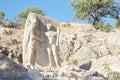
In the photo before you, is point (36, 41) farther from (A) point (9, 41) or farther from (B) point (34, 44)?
(A) point (9, 41)

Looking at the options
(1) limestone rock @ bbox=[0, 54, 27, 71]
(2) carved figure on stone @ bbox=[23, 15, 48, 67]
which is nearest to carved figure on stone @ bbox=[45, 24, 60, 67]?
(2) carved figure on stone @ bbox=[23, 15, 48, 67]

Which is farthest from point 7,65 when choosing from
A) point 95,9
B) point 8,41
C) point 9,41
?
point 95,9

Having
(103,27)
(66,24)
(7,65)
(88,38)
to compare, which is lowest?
(88,38)

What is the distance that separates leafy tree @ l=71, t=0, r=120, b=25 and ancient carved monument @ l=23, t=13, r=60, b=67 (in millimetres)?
29360

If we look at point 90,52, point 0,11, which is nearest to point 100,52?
point 90,52

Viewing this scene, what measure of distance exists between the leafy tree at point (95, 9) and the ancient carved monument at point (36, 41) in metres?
29.4

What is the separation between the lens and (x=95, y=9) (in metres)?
46.1

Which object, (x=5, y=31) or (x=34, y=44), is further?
(x=5, y=31)

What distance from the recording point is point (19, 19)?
51.7 m

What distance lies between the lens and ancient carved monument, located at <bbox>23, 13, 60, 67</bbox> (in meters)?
15.5

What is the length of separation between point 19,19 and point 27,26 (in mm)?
36221

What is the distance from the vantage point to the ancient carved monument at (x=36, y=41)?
50.7 feet

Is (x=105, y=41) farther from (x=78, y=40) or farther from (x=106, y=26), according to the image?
(x=106, y=26)

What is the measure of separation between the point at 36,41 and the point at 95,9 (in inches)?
1219
